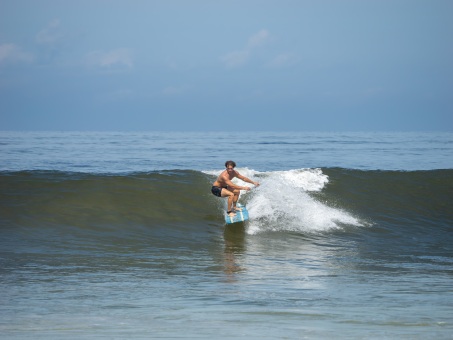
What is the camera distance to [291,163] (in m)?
32.1

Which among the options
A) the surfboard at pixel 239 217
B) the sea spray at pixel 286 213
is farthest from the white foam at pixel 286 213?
the surfboard at pixel 239 217

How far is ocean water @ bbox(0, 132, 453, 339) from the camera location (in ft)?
20.9

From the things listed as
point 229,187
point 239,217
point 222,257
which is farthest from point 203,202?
point 222,257

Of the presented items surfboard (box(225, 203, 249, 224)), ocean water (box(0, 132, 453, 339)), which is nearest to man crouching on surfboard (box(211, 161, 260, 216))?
surfboard (box(225, 203, 249, 224))

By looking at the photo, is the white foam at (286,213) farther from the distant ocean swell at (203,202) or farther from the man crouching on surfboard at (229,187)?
the man crouching on surfboard at (229,187)

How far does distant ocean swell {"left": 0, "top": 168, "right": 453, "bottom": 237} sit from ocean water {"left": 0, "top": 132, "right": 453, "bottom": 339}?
53 mm

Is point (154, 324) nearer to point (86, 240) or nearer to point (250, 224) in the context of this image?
point (86, 240)

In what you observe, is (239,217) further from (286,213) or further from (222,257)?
(222,257)

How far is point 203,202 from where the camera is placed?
17609 mm

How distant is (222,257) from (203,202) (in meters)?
6.12

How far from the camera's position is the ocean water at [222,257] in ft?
20.9

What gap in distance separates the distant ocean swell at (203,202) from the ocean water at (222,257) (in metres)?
0.05

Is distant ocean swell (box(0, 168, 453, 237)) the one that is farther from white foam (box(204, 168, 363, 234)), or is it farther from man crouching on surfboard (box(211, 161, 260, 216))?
man crouching on surfboard (box(211, 161, 260, 216))

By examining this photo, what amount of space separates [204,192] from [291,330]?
12.7m
